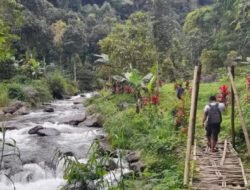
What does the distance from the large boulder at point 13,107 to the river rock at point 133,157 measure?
40.7 ft

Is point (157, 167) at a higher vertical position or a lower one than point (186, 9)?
lower

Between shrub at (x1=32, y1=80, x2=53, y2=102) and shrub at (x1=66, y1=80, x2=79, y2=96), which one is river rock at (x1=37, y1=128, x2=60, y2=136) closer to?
shrub at (x1=32, y1=80, x2=53, y2=102)

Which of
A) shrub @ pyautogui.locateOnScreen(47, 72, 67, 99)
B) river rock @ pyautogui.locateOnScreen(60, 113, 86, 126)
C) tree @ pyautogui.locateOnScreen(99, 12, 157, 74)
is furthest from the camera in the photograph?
shrub @ pyautogui.locateOnScreen(47, 72, 67, 99)

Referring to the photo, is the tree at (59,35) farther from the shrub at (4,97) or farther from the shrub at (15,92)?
the shrub at (4,97)

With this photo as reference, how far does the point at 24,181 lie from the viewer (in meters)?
10.8

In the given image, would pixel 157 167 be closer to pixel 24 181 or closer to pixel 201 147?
pixel 201 147

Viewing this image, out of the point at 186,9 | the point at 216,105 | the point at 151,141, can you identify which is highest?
the point at 186,9

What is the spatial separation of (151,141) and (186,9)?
63914 mm

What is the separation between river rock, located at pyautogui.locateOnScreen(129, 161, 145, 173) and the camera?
10.5m

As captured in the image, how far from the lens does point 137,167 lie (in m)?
10.7

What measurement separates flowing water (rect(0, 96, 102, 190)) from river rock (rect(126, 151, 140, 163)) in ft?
4.51

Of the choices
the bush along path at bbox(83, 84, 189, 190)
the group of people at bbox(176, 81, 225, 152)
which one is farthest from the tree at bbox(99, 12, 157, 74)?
the group of people at bbox(176, 81, 225, 152)

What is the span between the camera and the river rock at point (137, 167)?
1053cm

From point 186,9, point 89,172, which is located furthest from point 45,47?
point 186,9
